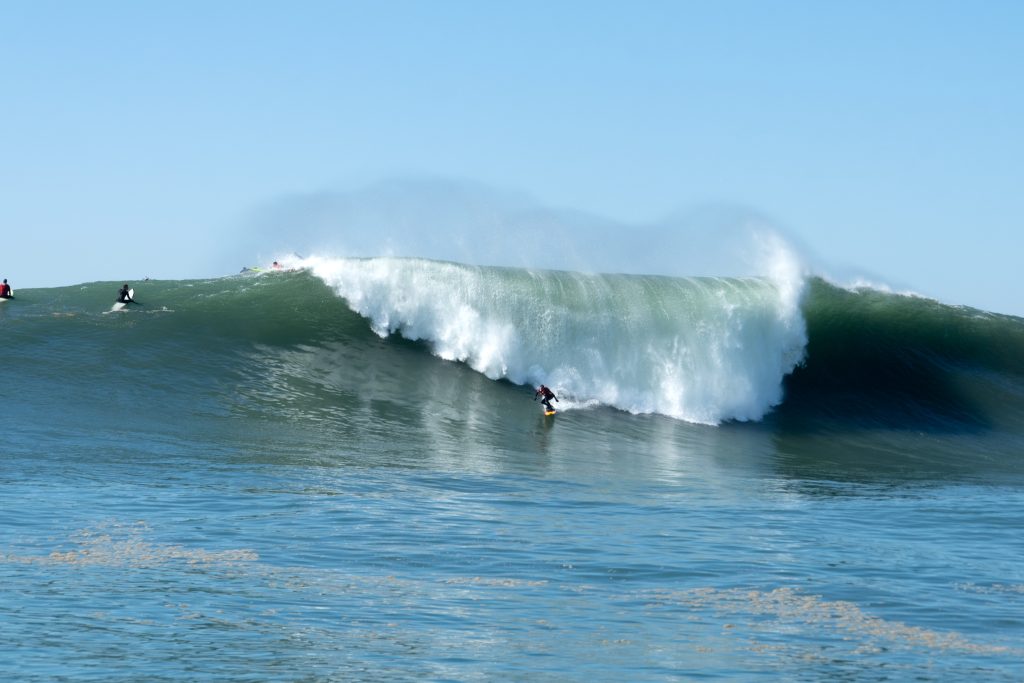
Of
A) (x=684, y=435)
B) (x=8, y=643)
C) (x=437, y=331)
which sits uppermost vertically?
(x=437, y=331)

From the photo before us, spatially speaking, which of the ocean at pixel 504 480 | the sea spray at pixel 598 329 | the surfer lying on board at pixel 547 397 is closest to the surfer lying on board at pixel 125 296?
the ocean at pixel 504 480

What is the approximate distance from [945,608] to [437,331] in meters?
17.2

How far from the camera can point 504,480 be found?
16.5 metres

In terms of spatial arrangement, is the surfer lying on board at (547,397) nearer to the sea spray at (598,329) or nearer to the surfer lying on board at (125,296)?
the sea spray at (598,329)

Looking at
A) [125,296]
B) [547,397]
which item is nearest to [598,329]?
[547,397]

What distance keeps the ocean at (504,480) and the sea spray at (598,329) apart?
0.08 meters

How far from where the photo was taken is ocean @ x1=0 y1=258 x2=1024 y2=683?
9164mm

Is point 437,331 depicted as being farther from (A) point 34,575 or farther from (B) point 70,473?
(A) point 34,575

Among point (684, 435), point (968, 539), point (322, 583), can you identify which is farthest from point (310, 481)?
point (684, 435)

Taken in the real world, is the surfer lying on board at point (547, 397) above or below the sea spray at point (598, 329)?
below

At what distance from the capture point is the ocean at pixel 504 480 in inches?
361

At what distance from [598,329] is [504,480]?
11.0 meters

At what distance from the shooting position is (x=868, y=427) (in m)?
24.3

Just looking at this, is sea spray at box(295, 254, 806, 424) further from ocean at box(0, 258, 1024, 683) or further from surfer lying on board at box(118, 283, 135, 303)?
Result: surfer lying on board at box(118, 283, 135, 303)
